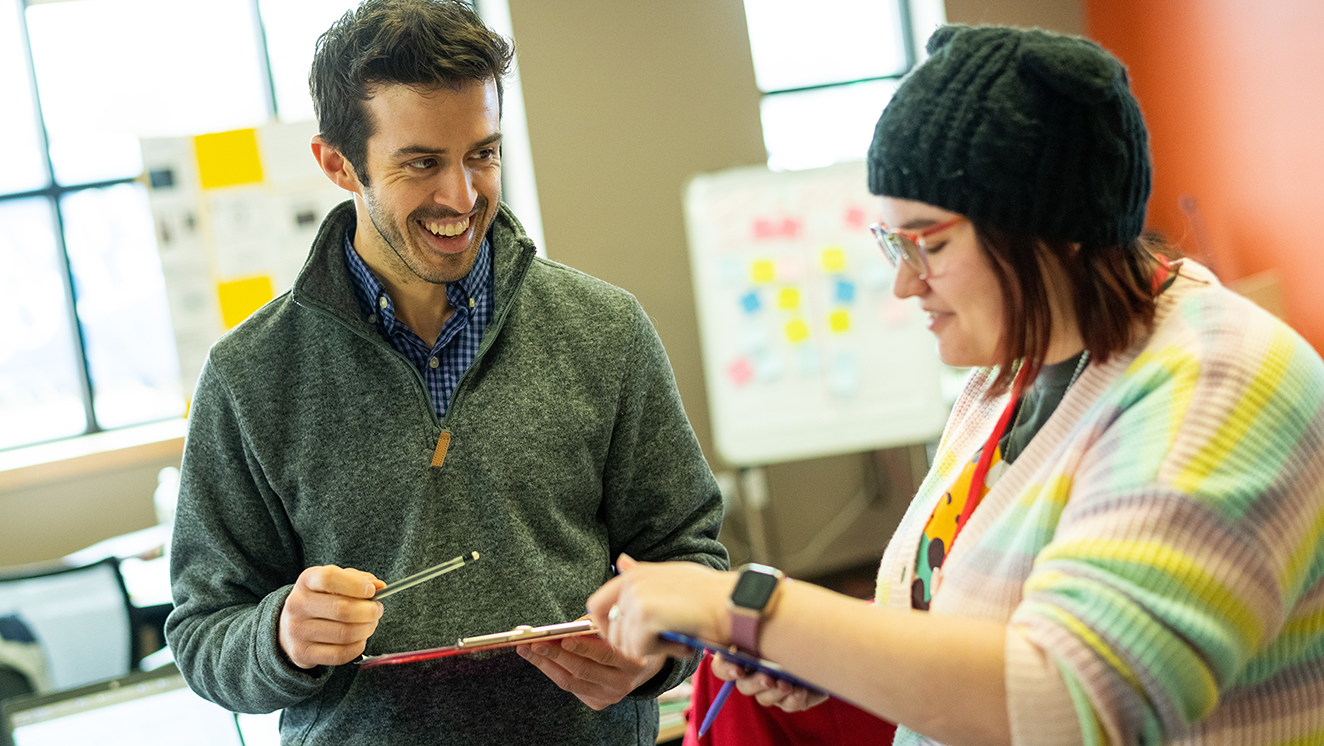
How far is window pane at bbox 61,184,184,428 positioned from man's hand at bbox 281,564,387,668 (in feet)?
13.7

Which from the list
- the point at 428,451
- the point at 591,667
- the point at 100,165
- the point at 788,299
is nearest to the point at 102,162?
the point at 100,165

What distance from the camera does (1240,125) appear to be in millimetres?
4258

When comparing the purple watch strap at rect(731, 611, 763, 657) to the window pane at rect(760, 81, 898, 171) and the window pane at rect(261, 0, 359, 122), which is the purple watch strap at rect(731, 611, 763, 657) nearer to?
the window pane at rect(760, 81, 898, 171)

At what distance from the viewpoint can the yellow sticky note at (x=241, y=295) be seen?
14.6ft

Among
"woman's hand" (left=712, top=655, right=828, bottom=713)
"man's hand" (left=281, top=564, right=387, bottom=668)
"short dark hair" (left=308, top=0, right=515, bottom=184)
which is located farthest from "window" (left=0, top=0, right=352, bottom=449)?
"woman's hand" (left=712, top=655, right=828, bottom=713)

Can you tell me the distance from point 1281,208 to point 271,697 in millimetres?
4237

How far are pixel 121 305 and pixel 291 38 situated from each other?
1.52m

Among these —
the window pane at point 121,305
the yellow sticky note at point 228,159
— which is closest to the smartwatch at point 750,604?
the yellow sticky note at point 228,159

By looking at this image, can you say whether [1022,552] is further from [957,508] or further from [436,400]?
[436,400]

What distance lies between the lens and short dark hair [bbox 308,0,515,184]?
136cm

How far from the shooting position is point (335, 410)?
1.36m

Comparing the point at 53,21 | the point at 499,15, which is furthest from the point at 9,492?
the point at 499,15

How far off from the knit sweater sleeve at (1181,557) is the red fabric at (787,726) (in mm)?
499

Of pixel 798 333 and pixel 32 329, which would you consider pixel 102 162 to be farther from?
pixel 798 333
